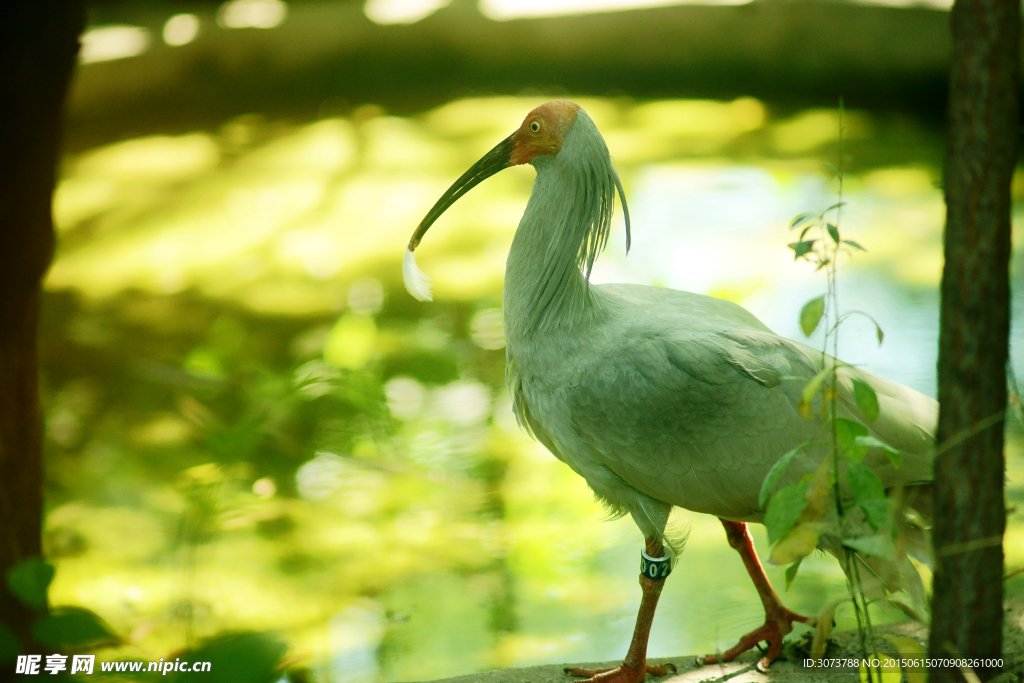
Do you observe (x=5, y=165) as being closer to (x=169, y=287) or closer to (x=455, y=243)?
(x=169, y=287)

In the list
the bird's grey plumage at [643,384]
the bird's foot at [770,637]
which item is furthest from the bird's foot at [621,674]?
the bird's grey plumage at [643,384]

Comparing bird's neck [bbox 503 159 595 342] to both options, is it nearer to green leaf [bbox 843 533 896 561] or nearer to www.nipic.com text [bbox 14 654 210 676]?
green leaf [bbox 843 533 896 561]

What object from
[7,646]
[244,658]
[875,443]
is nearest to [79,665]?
[7,646]

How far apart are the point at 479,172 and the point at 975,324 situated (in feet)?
4.95

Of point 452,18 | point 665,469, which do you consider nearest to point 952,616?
point 665,469

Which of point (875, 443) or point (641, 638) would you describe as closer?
point (875, 443)

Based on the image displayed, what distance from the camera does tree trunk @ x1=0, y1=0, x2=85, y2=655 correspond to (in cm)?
189

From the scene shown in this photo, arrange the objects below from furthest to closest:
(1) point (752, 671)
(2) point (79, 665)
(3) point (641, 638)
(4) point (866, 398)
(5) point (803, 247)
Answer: (1) point (752, 671) → (3) point (641, 638) → (2) point (79, 665) → (5) point (803, 247) → (4) point (866, 398)

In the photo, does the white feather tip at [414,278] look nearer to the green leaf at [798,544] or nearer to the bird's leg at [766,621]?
the bird's leg at [766,621]

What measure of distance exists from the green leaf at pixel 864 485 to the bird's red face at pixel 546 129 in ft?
3.79

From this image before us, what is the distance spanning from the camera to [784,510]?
5.05ft

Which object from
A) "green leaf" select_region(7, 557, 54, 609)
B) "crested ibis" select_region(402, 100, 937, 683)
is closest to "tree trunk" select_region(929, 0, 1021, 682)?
"crested ibis" select_region(402, 100, 937, 683)

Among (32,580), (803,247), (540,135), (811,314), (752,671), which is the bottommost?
(752,671)

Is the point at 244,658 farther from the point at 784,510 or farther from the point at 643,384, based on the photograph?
the point at 643,384
